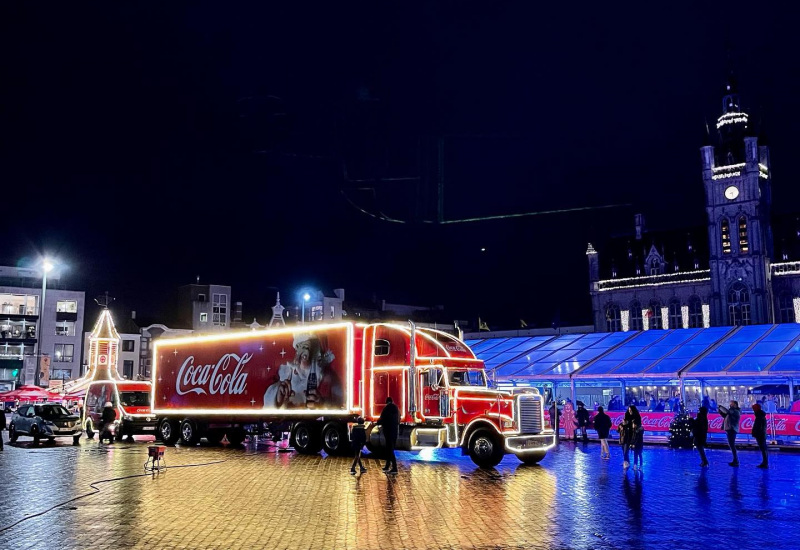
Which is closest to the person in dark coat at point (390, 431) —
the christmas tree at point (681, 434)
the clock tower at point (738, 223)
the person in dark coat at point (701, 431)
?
the person in dark coat at point (701, 431)

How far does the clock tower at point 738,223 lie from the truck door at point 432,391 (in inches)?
2581

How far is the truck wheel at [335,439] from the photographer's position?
26.3 meters

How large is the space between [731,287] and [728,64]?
95.6 ft

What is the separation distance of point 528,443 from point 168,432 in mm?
16848

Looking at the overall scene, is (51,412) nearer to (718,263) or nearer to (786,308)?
(718,263)

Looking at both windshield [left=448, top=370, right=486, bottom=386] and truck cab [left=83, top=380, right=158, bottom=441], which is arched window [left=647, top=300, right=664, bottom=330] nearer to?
truck cab [left=83, top=380, right=158, bottom=441]

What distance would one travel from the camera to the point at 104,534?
1139 cm

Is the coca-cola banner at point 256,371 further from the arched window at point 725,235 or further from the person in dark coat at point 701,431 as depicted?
the arched window at point 725,235

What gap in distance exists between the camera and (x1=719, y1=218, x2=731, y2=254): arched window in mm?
84938

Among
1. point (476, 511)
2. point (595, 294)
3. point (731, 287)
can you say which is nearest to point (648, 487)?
point (476, 511)

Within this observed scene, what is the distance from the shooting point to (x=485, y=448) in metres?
22.9

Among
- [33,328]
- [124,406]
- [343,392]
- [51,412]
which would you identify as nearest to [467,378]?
[343,392]

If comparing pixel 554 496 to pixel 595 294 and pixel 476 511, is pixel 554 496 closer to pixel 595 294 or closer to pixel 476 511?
pixel 476 511

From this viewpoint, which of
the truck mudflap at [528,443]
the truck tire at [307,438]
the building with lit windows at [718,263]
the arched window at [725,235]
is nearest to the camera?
the truck mudflap at [528,443]
